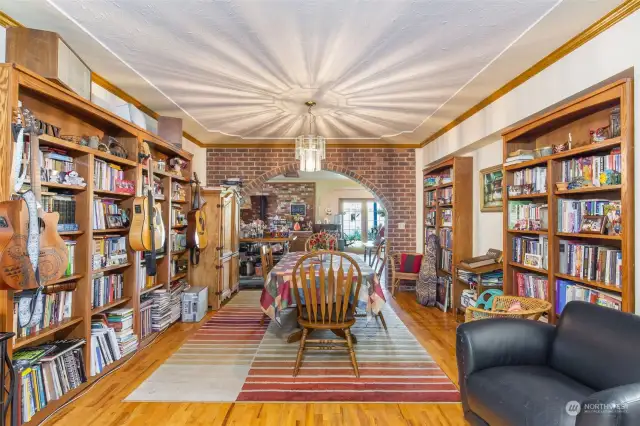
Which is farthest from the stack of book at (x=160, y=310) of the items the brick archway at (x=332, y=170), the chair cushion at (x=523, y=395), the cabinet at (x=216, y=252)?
the chair cushion at (x=523, y=395)

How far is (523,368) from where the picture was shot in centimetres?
195

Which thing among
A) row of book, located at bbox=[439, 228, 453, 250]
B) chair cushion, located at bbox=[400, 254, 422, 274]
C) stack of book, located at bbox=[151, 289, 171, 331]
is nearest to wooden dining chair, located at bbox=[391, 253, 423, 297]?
chair cushion, located at bbox=[400, 254, 422, 274]

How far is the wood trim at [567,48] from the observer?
2135mm

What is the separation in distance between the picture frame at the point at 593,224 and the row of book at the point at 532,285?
613 millimetres

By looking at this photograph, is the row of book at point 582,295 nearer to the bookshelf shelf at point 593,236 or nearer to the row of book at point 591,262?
the row of book at point 591,262

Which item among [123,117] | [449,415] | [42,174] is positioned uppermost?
[123,117]

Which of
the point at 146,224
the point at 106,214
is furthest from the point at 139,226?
the point at 106,214

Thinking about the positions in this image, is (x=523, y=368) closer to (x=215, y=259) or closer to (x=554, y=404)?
(x=554, y=404)

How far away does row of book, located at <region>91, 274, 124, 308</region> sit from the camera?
2.84m

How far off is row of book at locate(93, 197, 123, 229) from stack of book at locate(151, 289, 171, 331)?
0.96m

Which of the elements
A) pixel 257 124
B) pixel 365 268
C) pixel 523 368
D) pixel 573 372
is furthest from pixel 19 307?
pixel 257 124

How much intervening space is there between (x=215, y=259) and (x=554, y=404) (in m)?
3.95

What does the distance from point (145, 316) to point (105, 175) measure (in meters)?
1.42

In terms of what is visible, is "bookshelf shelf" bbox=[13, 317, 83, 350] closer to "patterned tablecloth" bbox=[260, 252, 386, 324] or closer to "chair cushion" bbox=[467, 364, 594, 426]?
"patterned tablecloth" bbox=[260, 252, 386, 324]
